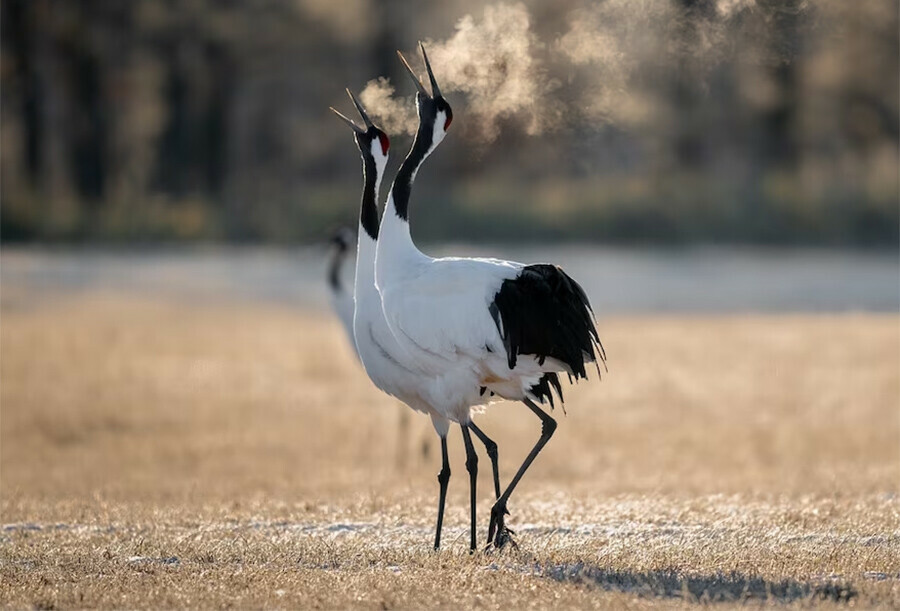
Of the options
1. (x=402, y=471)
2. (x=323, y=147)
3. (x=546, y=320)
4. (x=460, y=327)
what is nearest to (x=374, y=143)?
(x=460, y=327)

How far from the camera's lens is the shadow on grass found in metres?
6.55

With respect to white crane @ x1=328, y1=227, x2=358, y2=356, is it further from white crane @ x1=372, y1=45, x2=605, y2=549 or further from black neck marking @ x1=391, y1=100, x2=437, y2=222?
white crane @ x1=372, y1=45, x2=605, y2=549

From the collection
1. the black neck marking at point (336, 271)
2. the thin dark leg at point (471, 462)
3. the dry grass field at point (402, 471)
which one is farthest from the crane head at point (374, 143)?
the black neck marking at point (336, 271)

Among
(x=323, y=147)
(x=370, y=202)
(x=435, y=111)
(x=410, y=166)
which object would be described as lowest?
(x=370, y=202)

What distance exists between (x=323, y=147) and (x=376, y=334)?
88.0ft

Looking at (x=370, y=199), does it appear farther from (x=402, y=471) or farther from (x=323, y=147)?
(x=323, y=147)

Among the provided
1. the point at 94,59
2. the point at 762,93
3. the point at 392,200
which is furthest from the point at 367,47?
the point at 392,200

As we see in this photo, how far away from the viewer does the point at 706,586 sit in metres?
6.78

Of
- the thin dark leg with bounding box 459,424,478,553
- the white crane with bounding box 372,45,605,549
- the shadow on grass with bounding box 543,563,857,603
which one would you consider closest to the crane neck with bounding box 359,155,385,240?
the white crane with bounding box 372,45,605,549

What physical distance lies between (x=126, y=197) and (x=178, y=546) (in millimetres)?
27655

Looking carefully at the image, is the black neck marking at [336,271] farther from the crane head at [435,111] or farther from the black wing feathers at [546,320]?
the black wing feathers at [546,320]

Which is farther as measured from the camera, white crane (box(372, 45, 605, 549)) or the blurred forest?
the blurred forest

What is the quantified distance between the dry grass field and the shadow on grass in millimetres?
21

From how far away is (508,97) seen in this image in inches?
496
